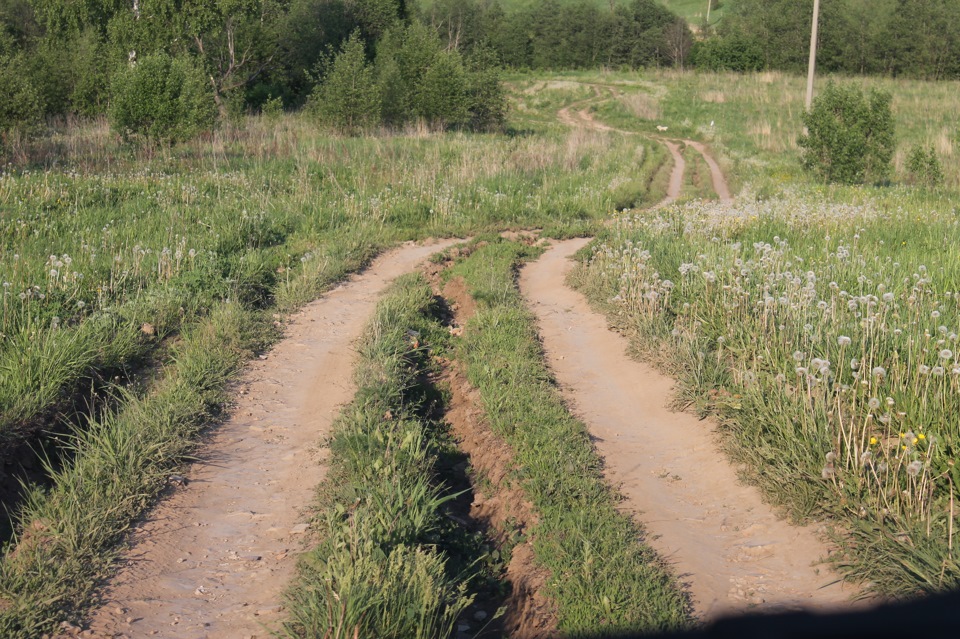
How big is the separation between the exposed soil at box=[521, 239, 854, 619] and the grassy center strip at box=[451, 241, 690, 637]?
21 cm

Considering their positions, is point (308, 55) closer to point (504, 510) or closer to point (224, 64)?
point (224, 64)

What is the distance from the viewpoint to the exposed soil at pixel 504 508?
4.46m

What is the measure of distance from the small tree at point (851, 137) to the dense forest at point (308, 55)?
544 inches

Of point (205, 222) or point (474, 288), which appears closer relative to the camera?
point (474, 288)

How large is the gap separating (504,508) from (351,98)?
24976mm

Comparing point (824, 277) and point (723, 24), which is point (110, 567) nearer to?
point (824, 277)

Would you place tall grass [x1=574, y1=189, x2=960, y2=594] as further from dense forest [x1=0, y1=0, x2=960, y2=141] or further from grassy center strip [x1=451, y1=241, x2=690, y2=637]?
dense forest [x1=0, y1=0, x2=960, y2=141]

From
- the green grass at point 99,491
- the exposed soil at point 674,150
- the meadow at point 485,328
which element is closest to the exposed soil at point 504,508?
the meadow at point 485,328

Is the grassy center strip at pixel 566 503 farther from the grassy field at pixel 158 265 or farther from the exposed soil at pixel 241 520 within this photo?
the grassy field at pixel 158 265

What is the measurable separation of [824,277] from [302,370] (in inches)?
209

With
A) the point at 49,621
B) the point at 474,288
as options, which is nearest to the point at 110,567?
the point at 49,621

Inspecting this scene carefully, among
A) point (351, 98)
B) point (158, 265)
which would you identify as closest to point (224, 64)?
point (351, 98)

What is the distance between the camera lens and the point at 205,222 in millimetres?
12930

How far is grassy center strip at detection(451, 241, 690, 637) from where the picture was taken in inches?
165
